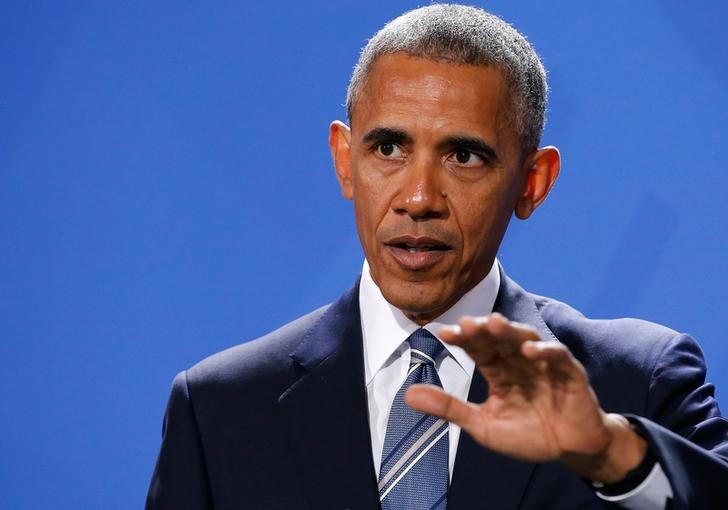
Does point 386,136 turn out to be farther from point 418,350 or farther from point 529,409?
point 529,409

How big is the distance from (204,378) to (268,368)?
0.33 feet

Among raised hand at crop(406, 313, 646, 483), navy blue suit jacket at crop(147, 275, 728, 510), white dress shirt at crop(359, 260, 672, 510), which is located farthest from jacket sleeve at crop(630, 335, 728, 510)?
white dress shirt at crop(359, 260, 672, 510)

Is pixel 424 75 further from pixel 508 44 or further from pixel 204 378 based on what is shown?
pixel 204 378

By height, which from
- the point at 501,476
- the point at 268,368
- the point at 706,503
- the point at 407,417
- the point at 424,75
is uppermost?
the point at 424,75

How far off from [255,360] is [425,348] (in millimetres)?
277

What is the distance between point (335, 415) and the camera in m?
1.72

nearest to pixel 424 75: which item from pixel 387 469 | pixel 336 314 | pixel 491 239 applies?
pixel 491 239

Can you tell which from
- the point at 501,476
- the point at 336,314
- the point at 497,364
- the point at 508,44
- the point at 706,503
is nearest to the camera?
the point at 497,364

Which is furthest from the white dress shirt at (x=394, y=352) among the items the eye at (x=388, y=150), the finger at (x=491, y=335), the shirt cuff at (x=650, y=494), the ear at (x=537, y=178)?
the finger at (x=491, y=335)

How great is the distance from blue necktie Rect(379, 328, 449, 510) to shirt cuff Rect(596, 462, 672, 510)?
1.09 feet

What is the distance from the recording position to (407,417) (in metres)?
1.68

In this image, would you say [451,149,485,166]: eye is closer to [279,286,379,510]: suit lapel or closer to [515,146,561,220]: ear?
[515,146,561,220]: ear

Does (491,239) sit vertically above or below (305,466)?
above

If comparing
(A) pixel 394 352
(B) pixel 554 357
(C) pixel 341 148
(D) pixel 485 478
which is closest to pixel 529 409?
(B) pixel 554 357
